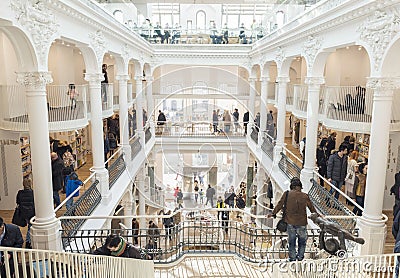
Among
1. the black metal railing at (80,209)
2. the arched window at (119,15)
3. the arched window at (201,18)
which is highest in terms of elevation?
the arched window at (201,18)

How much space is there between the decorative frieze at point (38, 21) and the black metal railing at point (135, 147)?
7.84 m

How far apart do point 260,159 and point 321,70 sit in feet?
19.6

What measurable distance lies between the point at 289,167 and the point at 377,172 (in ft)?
18.3

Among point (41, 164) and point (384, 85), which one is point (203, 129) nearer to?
point (41, 164)

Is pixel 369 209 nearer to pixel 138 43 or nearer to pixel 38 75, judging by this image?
pixel 38 75

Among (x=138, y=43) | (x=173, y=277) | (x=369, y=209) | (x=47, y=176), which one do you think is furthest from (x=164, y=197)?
(x=138, y=43)

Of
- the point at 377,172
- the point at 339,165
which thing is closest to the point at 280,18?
the point at 339,165

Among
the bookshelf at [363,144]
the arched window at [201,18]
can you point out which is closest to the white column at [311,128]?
the bookshelf at [363,144]

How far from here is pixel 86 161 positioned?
1521 centimetres

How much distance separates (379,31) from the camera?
585 centimetres

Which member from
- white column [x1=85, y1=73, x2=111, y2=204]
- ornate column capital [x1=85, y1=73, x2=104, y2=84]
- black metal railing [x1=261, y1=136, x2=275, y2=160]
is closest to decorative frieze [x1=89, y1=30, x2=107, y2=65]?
ornate column capital [x1=85, y1=73, x2=104, y2=84]

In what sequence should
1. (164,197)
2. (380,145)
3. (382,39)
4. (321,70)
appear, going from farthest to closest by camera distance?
(321,70) → (164,197) → (380,145) → (382,39)

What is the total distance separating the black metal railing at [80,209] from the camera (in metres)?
6.99

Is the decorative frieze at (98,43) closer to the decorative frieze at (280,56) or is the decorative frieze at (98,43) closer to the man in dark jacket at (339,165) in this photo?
the decorative frieze at (280,56)
